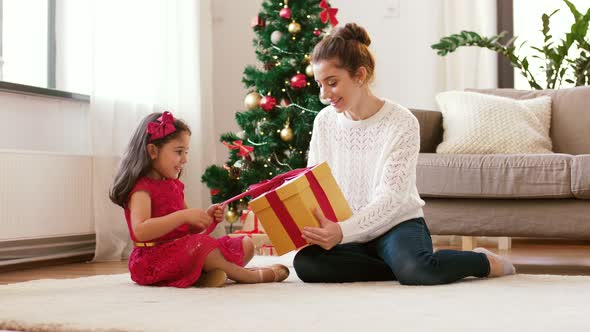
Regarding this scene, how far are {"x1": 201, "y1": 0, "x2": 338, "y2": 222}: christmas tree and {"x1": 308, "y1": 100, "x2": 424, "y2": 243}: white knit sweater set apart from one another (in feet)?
4.69

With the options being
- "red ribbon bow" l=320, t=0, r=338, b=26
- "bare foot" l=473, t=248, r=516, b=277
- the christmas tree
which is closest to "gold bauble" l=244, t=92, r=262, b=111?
the christmas tree

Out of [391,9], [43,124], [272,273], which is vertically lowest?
[272,273]

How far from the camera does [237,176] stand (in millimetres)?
3992

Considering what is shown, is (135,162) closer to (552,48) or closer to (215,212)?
(215,212)

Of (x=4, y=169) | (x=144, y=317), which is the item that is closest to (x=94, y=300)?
(x=144, y=317)

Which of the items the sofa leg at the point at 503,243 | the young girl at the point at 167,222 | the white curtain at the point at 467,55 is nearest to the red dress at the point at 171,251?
the young girl at the point at 167,222

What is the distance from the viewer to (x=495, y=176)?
116 inches

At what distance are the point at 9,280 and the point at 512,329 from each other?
6.35 ft

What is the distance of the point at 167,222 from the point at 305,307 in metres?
0.57

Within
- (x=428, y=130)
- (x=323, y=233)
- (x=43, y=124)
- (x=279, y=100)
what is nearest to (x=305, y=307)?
(x=323, y=233)

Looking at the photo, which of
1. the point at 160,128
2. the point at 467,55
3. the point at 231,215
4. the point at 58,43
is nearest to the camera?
the point at 160,128

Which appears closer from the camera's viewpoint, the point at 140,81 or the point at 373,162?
the point at 373,162

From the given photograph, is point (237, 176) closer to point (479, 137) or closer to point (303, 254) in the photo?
point (479, 137)

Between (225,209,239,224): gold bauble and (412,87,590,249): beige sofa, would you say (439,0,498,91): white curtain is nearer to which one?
(225,209,239,224): gold bauble
